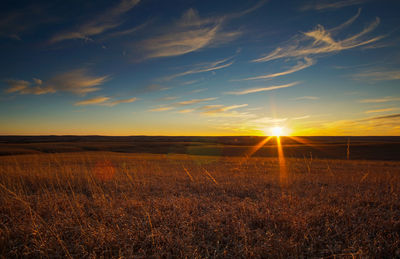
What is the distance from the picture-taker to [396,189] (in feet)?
17.9

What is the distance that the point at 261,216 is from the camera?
341 centimetres

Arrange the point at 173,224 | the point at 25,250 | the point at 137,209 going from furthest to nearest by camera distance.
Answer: the point at 137,209 < the point at 173,224 < the point at 25,250

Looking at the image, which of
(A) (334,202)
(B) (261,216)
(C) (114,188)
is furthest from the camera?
(C) (114,188)

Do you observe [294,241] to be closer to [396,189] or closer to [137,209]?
[137,209]

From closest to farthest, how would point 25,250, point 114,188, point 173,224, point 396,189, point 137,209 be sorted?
point 25,250, point 173,224, point 137,209, point 396,189, point 114,188

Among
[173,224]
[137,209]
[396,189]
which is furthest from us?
[396,189]

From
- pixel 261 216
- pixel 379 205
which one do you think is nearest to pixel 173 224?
pixel 261 216

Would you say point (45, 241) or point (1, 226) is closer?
point (45, 241)

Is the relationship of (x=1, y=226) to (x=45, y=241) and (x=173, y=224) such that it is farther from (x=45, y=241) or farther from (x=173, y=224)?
(x=173, y=224)

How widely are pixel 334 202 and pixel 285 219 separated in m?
1.91

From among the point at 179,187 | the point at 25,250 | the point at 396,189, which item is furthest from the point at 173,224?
the point at 396,189

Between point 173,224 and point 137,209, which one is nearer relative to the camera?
point 173,224

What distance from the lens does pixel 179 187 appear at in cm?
598

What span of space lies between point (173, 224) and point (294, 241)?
6.05 ft
